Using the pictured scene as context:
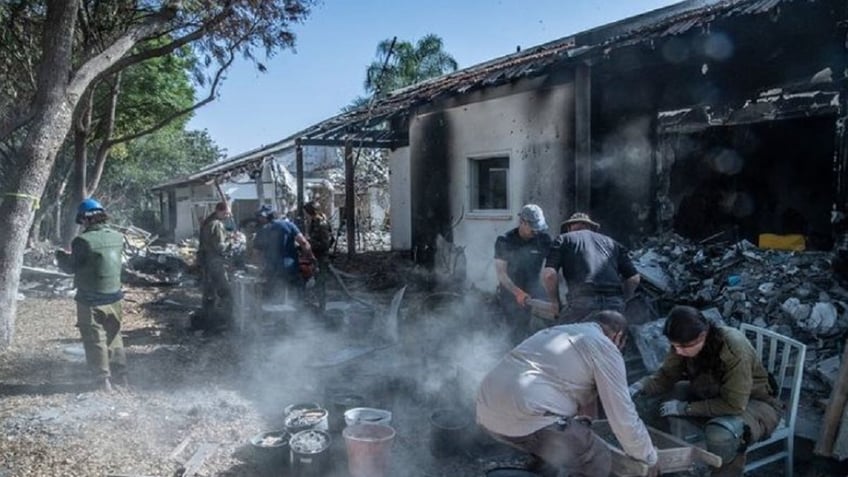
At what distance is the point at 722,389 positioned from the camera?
11.2 ft

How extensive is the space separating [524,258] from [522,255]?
38 mm

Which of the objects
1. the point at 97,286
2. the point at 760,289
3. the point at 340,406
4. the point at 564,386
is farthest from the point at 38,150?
the point at 760,289

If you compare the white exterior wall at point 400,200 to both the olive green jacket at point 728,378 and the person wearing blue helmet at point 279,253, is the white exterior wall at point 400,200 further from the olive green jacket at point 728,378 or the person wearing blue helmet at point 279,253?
the olive green jacket at point 728,378

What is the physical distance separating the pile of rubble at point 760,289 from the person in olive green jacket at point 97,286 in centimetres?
574

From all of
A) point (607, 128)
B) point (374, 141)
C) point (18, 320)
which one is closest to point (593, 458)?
point (607, 128)

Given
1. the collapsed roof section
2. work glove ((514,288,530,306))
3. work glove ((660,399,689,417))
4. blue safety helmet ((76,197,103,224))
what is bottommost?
work glove ((660,399,689,417))

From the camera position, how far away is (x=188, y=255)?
1883 centimetres

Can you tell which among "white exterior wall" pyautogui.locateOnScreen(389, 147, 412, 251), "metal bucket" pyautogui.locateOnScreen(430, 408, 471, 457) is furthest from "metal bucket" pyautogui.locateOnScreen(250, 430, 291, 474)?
"white exterior wall" pyautogui.locateOnScreen(389, 147, 412, 251)

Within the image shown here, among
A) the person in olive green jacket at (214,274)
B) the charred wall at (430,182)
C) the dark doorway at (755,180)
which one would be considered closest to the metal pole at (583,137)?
the dark doorway at (755,180)

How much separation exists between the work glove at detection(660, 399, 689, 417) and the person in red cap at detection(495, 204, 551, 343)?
6.72 feet

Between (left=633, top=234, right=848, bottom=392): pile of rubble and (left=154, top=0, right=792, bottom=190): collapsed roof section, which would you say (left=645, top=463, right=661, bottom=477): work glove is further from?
(left=154, top=0, right=792, bottom=190): collapsed roof section

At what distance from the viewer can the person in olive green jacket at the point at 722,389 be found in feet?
10.8

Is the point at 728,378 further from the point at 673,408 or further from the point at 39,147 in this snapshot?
the point at 39,147

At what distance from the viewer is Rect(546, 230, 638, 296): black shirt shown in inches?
188
